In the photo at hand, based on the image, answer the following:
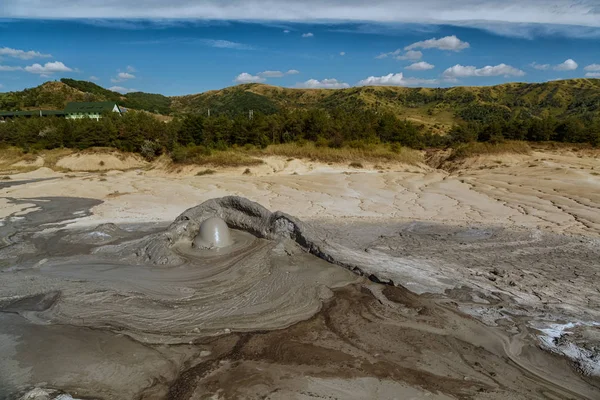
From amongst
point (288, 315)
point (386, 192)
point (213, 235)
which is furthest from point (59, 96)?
point (288, 315)

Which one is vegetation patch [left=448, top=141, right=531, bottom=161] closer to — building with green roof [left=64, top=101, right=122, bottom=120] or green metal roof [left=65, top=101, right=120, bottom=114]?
building with green roof [left=64, top=101, right=122, bottom=120]

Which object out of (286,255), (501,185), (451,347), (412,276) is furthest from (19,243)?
(501,185)

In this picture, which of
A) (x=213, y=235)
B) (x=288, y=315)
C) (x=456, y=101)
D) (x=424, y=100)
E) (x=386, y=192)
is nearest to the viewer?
(x=288, y=315)

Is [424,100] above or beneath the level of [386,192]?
above

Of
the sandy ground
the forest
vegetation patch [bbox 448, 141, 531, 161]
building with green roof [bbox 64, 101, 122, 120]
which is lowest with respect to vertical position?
the sandy ground

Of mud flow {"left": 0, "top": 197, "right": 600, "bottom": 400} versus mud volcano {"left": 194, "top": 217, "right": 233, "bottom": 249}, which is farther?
mud volcano {"left": 194, "top": 217, "right": 233, "bottom": 249}

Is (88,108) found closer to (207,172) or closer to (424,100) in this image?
(207,172)

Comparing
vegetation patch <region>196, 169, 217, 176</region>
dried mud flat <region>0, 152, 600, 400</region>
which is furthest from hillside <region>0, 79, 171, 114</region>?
dried mud flat <region>0, 152, 600, 400</region>
